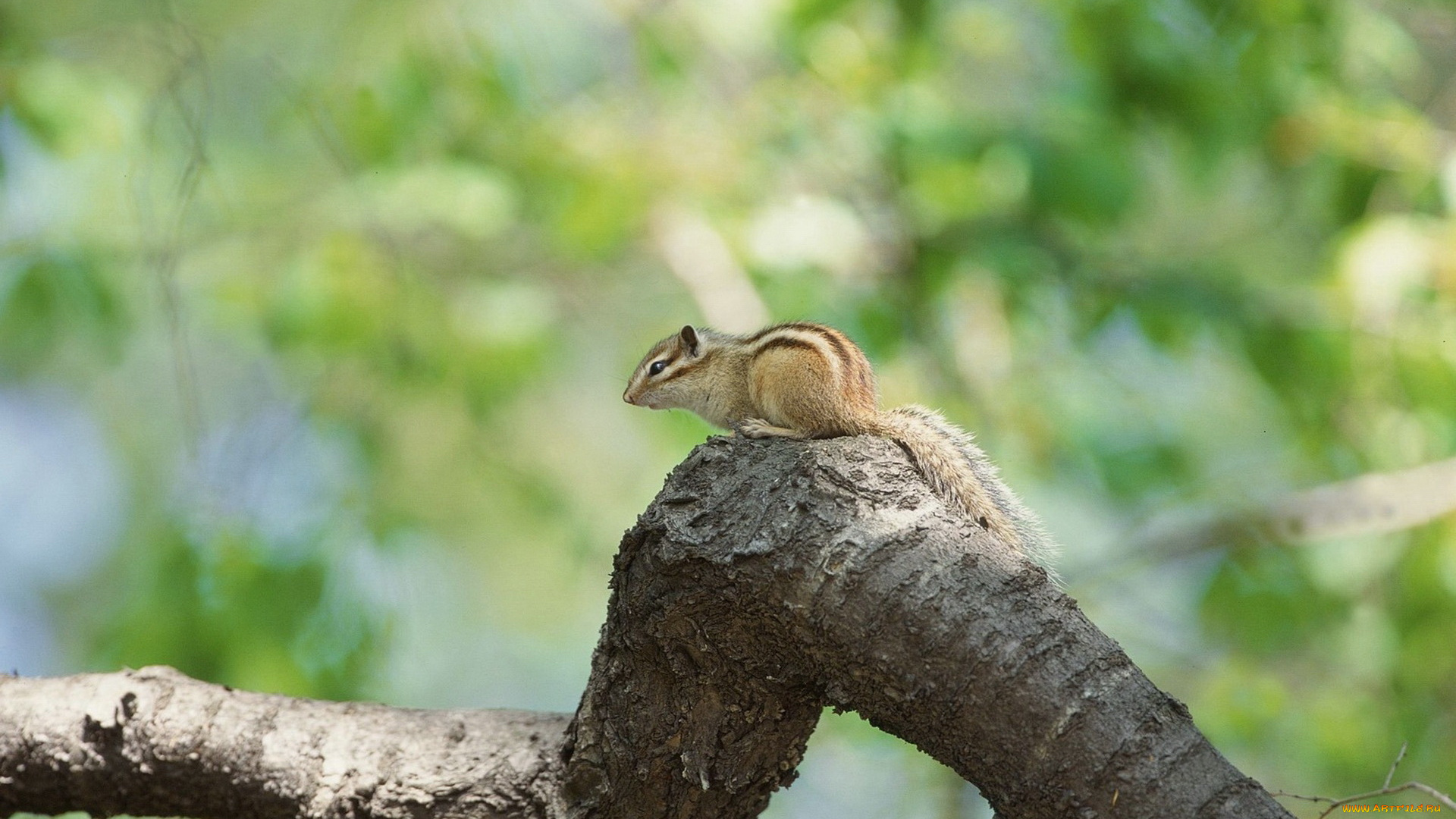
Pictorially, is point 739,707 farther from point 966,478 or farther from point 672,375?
point 672,375

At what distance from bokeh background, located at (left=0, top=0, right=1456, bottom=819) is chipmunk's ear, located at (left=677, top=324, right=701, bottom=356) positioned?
130 centimetres

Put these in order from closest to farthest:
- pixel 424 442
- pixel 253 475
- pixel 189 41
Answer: pixel 189 41 < pixel 253 475 < pixel 424 442

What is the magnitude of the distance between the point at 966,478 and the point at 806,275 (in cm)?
273

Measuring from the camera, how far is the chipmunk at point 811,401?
2.39 meters

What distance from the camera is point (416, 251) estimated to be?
5906 mm

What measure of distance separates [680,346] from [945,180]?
1816 millimetres

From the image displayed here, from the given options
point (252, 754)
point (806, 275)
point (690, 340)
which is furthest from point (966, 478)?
point (806, 275)

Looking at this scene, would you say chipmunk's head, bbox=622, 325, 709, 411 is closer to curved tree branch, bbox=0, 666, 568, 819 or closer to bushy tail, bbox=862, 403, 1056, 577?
bushy tail, bbox=862, 403, 1056, 577

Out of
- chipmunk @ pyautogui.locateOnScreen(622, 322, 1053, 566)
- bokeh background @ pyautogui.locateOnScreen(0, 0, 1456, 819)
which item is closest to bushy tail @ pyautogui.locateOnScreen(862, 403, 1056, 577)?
chipmunk @ pyautogui.locateOnScreen(622, 322, 1053, 566)

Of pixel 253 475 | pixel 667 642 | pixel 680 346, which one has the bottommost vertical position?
pixel 667 642

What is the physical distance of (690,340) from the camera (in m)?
3.58

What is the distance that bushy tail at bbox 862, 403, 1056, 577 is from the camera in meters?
2.32

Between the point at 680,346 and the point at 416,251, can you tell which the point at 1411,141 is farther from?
the point at 416,251

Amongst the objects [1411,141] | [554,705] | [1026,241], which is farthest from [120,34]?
[554,705]
